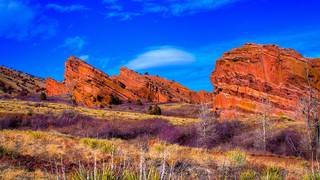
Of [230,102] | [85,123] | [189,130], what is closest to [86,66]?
[230,102]

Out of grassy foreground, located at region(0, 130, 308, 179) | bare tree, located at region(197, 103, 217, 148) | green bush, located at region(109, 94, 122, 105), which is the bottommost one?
grassy foreground, located at region(0, 130, 308, 179)

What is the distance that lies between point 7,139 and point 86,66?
5910 centimetres

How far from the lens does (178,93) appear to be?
3698 inches

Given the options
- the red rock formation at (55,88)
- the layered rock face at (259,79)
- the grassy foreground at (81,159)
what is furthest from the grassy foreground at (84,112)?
the red rock formation at (55,88)

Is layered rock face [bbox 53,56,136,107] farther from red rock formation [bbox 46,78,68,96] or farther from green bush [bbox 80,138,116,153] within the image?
green bush [bbox 80,138,116,153]

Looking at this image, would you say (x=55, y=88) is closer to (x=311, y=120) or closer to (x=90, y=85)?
(x=90, y=85)

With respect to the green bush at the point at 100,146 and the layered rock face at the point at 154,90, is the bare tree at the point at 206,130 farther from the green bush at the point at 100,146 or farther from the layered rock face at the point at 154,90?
the layered rock face at the point at 154,90

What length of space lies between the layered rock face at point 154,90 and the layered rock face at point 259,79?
109 feet

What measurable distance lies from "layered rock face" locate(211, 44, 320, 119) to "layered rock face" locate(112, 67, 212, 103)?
33206 millimetres

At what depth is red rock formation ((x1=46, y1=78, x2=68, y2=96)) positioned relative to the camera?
91.5 metres

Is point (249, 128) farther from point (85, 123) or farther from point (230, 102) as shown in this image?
point (85, 123)

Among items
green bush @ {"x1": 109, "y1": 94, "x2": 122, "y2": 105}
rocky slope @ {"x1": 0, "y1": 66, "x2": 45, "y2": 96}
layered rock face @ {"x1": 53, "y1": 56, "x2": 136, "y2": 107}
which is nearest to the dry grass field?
layered rock face @ {"x1": 53, "y1": 56, "x2": 136, "y2": 107}

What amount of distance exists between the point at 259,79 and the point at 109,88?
33.0 meters

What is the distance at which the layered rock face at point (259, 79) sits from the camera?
43188 millimetres
